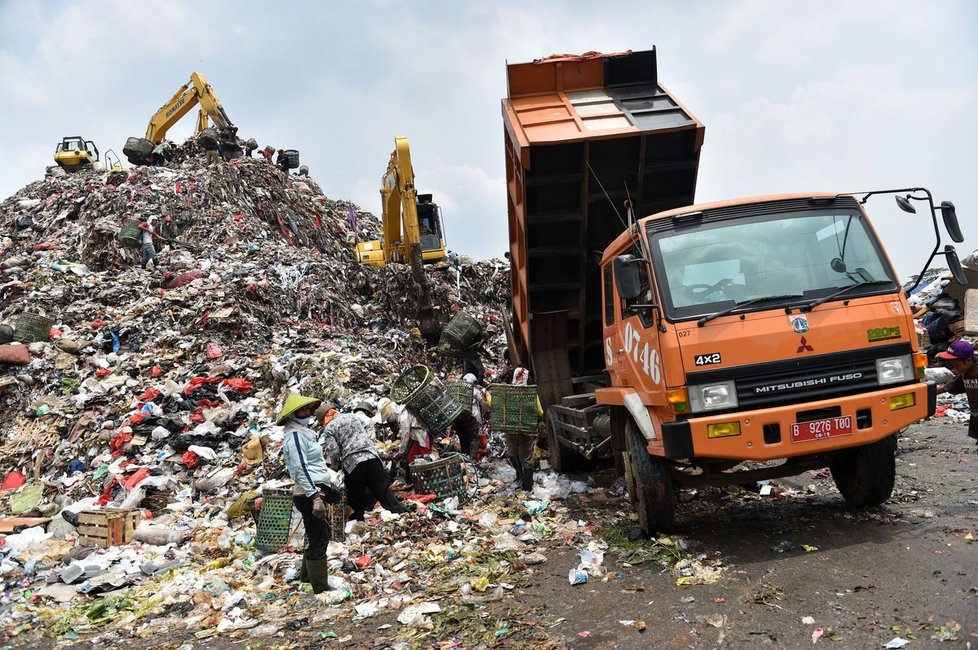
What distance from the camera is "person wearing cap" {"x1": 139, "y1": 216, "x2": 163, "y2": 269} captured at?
14.5m

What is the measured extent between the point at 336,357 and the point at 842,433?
7.00 metres

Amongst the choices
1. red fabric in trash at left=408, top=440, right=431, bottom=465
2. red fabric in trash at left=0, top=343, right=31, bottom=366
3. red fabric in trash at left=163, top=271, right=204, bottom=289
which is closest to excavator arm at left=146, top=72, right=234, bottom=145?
red fabric in trash at left=163, top=271, right=204, bottom=289

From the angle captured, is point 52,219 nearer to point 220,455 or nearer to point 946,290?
point 220,455

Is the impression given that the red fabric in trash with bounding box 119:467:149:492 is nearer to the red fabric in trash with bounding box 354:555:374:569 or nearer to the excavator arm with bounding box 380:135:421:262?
the red fabric in trash with bounding box 354:555:374:569

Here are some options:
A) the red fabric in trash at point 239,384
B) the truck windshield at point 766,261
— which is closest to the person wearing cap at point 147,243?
the red fabric in trash at point 239,384

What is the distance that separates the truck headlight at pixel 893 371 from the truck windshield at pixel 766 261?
0.43 metres

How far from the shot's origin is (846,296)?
15.2 ft

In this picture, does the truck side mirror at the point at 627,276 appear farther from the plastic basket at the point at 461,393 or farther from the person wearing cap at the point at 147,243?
the person wearing cap at the point at 147,243

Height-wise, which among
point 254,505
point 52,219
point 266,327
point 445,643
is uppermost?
point 52,219

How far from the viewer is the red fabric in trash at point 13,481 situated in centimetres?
848

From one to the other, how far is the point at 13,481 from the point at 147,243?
701 centimetres

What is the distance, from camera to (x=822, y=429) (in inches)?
176

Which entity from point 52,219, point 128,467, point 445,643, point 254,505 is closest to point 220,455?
point 128,467

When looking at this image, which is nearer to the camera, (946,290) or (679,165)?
(679,165)
